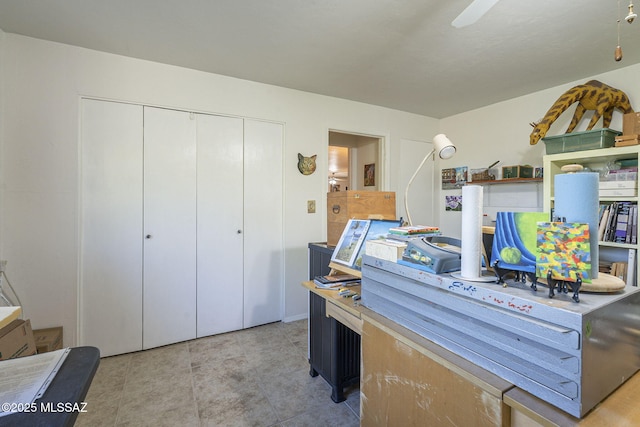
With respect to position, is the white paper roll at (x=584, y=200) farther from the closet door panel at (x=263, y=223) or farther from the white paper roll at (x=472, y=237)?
the closet door panel at (x=263, y=223)

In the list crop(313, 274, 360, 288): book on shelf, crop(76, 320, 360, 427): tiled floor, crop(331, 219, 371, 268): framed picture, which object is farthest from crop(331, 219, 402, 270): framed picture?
crop(76, 320, 360, 427): tiled floor

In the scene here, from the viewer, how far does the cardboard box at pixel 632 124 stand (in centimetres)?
210

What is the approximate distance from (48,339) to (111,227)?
0.87 m

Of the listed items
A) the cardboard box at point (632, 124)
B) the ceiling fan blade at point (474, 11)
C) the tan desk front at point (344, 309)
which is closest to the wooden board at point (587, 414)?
the tan desk front at point (344, 309)

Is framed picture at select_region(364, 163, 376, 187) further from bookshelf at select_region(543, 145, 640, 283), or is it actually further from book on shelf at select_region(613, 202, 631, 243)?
book on shelf at select_region(613, 202, 631, 243)

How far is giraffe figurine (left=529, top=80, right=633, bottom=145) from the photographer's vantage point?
2375 millimetres

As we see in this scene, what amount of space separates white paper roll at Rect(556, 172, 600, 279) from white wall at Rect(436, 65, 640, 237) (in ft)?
8.66

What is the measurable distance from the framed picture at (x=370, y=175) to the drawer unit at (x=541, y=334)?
3302 millimetres

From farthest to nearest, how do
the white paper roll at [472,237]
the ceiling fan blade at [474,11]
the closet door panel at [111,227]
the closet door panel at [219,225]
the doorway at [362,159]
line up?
1. the doorway at [362,159]
2. the closet door panel at [219,225]
3. the closet door panel at [111,227]
4. the ceiling fan blade at [474,11]
5. the white paper roll at [472,237]

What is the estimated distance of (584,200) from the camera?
2.52ft

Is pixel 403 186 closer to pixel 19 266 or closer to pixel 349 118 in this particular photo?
pixel 349 118

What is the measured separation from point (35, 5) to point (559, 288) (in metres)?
3.00

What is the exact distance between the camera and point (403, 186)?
383 centimetres

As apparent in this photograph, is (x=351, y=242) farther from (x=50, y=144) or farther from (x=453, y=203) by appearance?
(x=453, y=203)
